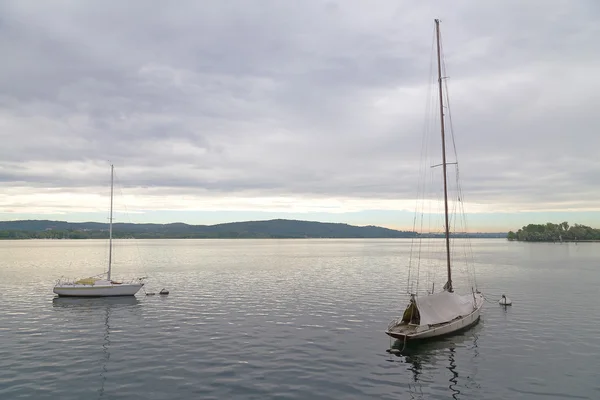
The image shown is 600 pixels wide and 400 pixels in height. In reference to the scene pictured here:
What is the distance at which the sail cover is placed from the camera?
36.1m

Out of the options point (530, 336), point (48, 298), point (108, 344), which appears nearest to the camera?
point (108, 344)

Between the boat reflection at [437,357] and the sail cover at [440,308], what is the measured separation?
5.50 feet

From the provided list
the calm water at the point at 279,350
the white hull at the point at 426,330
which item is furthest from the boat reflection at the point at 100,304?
the white hull at the point at 426,330

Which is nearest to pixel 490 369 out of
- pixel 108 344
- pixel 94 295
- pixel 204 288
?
pixel 108 344

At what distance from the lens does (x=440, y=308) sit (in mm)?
38344

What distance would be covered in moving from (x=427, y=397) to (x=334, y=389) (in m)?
5.38

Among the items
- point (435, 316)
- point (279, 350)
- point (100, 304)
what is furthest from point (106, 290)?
point (435, 316)

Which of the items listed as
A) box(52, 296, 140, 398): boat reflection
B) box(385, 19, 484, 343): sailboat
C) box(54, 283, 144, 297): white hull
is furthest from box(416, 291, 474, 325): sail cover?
box(54, 283, 144, 297): white hull

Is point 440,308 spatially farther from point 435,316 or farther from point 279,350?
point 279,350

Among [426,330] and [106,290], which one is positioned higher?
[426,330]

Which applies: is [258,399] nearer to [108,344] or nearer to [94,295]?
[108,344]

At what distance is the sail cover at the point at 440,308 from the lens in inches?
1420

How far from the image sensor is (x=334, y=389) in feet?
81.3

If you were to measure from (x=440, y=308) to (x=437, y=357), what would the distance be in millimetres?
7338
